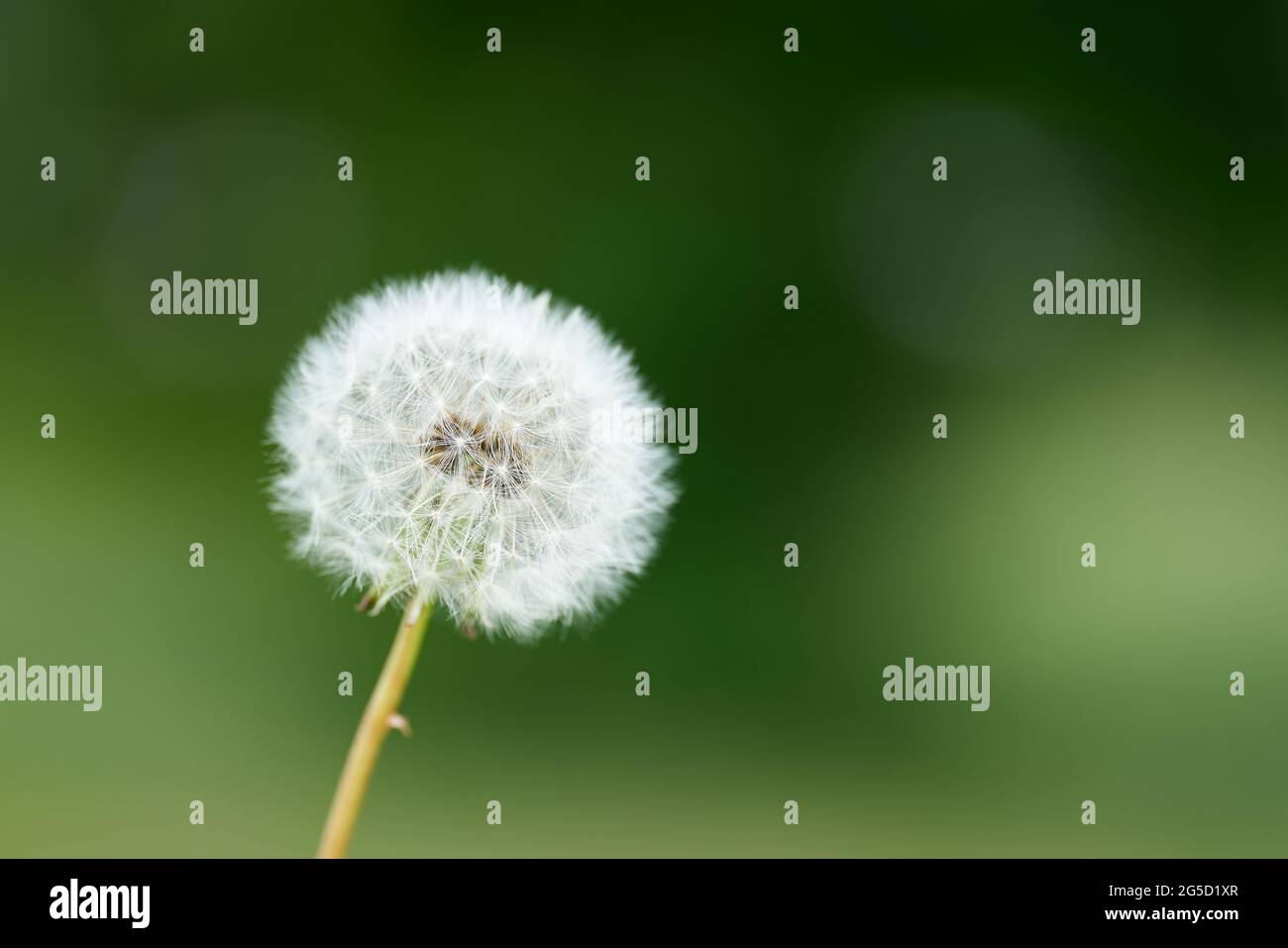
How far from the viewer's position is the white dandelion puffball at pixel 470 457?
1642 mm

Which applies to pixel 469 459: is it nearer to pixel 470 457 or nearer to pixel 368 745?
pixel 470 457

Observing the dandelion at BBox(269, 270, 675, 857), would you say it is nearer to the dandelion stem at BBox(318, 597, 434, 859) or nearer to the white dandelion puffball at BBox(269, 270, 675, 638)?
the white dandelion puffball at BBox(269, 270, 675, 638)

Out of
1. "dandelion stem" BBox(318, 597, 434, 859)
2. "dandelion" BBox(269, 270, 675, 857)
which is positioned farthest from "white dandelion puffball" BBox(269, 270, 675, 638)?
"dandelion stem" BBox(318, 597, 434, 859)

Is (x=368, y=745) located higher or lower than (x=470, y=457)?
lower

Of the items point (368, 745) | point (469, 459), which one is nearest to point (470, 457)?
point (469, 459)

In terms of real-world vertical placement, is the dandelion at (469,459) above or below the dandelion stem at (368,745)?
above

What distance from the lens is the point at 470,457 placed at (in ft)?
5.56

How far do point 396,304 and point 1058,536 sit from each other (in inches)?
171

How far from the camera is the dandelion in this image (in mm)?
1639

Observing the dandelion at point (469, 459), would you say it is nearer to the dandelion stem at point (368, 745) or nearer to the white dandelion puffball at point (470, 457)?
the white dandelion puffball at point (470, 457)

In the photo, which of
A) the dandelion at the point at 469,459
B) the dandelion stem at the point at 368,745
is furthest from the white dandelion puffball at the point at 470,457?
the dandelion stem at the point at 368,745

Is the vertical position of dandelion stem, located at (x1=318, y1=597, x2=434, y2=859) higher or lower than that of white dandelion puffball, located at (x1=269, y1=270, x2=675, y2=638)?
lower

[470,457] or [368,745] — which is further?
[470,457]

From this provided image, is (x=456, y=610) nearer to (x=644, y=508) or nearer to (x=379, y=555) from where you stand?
(x=379, y=555)
